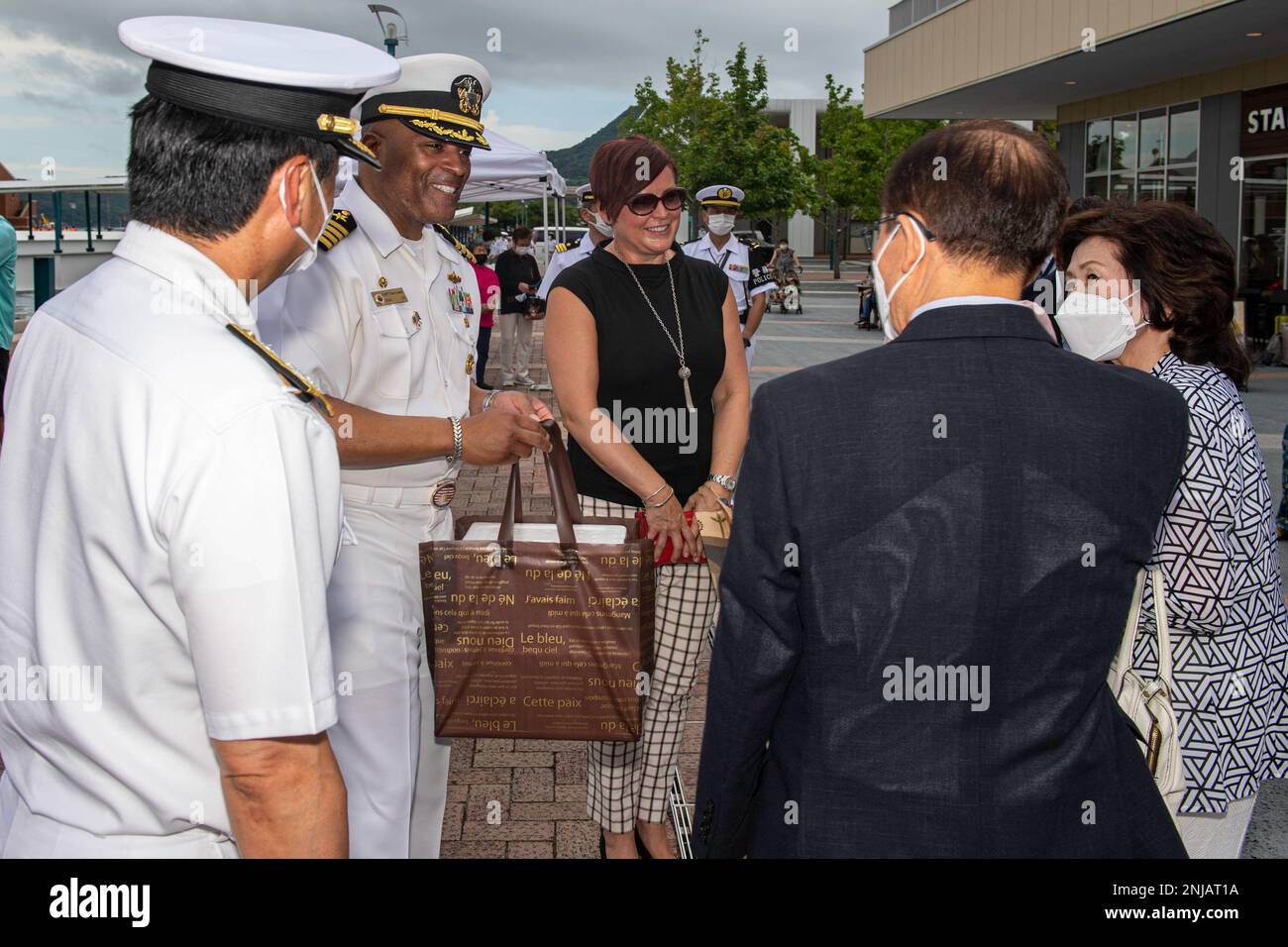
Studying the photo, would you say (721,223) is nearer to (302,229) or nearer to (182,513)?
(302,229)

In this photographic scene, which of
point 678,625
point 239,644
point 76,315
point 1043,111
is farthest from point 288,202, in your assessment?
point 1043,111

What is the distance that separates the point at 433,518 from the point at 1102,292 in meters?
1.77

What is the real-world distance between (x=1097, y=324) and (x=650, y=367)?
4.37 feet

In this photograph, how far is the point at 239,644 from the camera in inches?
57.2

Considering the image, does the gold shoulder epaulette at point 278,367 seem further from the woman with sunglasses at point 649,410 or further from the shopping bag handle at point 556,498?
the woman with sunglasses at point 649,410

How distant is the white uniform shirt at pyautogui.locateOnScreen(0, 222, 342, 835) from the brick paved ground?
8.38 ft

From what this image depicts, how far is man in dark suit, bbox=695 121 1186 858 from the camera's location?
1.72 meters

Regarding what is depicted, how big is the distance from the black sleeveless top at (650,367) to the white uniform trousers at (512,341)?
14602 millimetres

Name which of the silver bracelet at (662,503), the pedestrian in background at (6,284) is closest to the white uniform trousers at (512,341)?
the pedestrian in background at (6,284)

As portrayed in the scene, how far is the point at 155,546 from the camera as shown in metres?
1.47

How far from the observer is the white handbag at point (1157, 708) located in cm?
218

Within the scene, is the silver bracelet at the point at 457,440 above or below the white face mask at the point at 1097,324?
below

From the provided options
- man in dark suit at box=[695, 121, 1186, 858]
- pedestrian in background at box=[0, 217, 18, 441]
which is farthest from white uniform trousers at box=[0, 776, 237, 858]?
pedestrian in background at box=[0, 217, 18, 441]
